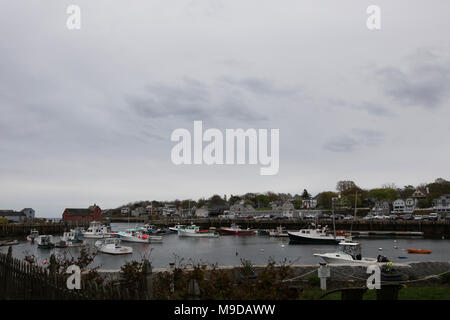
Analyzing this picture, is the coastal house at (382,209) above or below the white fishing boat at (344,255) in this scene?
below

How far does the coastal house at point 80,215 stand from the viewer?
5359 inches

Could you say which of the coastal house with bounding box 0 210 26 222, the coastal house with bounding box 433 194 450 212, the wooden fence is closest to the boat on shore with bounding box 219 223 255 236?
the coastal house with bounding box 433 194 450 212

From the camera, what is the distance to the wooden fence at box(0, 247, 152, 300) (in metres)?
8.98

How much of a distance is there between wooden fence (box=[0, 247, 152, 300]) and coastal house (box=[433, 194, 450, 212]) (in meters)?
170

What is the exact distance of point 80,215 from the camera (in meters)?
138

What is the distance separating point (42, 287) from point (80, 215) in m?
138

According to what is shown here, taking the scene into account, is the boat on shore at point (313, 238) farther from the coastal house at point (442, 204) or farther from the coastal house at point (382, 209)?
the coastal house at point (382, 209)

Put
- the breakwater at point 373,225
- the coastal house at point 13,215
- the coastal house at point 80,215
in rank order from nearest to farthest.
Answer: the breakwater at point 373,225, the coastal house at point 80,215, the coastal house at point 13,215

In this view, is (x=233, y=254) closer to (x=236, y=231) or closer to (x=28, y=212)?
(x=236, y=231)

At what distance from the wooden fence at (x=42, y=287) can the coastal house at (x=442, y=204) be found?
170272 millimetres

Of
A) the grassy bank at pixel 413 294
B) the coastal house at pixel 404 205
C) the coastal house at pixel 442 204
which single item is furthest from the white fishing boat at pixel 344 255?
the coastal house at pixel 404 205
